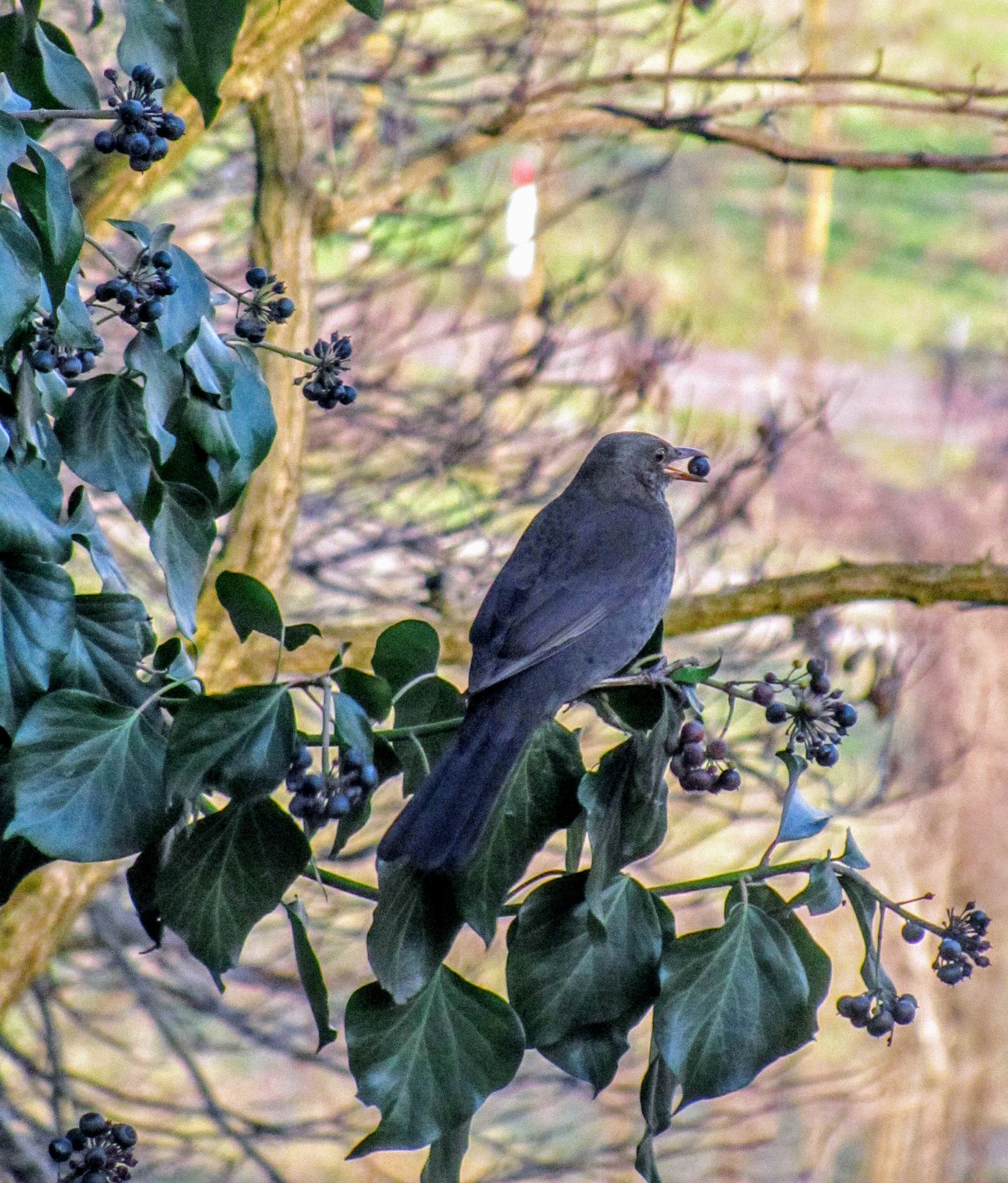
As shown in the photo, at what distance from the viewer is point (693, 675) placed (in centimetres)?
128

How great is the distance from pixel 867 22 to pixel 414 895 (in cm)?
810

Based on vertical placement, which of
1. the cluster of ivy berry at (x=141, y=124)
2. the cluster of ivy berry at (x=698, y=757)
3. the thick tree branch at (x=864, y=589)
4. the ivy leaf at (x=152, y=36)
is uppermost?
the thick tree branch at (x=864, y=589)

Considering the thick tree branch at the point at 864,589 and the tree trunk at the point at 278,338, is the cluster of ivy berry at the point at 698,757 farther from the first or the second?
the tree trunk at the point at 278,338

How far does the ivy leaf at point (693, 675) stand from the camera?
1255 millimetres

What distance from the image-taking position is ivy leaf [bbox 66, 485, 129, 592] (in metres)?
1.35

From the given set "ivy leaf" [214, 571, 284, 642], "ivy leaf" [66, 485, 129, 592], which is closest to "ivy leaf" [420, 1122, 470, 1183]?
"ivy leaf" [214, 571, 284, 642]

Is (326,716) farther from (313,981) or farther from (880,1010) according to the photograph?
(880,1010)

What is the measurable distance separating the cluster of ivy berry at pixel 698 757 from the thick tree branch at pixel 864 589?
68.5 inches

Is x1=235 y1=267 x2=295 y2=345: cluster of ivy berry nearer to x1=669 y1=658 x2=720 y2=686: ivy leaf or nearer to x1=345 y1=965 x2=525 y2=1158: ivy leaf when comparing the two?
x1=669 y1=658 x2=720 y2=686: ivy leaf

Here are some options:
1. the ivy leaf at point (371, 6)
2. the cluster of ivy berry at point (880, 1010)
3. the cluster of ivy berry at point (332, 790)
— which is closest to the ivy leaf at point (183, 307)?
the ivy leaf at point (371, 6)

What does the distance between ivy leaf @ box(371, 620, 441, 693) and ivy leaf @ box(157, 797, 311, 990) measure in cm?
24

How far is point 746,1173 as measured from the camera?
5.32m

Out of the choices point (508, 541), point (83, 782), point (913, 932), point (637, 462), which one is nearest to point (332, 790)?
point (83, 782)

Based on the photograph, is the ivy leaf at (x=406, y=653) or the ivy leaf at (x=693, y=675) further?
the ivy leaf at (x=406, y=653)
